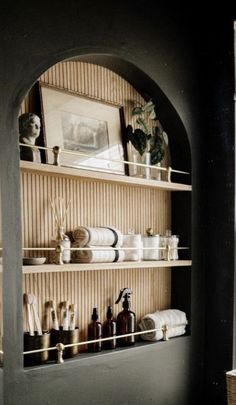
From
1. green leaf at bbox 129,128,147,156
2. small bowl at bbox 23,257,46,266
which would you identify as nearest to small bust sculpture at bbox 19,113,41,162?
small bowl at bbox 23,257,46,266

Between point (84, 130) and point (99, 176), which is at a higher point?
point (84, 130)

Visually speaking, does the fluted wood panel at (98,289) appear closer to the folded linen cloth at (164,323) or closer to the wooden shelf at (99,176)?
the folded linen cloth at (164,323)

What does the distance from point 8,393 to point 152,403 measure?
0.99m

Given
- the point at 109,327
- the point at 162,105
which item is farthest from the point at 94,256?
the point at 162,105

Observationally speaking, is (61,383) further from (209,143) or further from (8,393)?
(209,143)

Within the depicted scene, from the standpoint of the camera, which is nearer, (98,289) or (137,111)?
(98,289)

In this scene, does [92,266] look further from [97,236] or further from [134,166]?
[134,166]

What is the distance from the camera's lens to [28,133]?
2.31 meters

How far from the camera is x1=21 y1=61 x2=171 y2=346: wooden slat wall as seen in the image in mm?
2453

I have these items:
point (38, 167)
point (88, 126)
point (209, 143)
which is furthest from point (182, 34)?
point (38, 167)

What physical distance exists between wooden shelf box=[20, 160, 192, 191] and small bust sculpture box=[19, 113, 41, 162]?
0.07 m

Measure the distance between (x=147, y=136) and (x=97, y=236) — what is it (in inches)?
27.3

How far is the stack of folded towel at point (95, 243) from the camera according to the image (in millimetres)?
2508

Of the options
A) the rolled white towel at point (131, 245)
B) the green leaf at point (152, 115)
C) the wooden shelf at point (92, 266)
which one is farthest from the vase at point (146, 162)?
the wooden shelf at point (92, 266)
